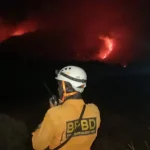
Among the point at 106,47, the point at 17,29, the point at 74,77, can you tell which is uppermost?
the point at 17,29

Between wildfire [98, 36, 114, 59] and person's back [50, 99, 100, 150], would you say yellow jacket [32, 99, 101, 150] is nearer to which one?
person's back [50, 99, 100, 150]

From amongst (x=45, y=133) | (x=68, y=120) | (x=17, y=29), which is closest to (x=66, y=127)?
(x=68, y=120)

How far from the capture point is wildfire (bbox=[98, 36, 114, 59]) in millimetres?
35875

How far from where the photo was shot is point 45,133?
2.84 metres

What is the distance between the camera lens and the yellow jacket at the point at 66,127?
2.85 metres

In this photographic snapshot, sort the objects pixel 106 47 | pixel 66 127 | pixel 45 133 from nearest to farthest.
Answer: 1. pixel 45 133
2. pixel 66 127
3. pixel 106 47

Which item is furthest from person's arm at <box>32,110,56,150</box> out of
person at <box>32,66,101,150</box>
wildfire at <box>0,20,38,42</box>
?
wildfire at <box>0,20,38,42</box>

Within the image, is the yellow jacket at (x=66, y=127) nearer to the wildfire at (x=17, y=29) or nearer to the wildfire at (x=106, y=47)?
the wildfire at (x=17, y=29)

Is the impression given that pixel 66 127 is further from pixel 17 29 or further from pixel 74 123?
pixel 17 29

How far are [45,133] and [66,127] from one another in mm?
230

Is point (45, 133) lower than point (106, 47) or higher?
higher

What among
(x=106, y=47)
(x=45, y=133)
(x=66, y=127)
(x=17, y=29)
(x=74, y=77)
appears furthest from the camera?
(x=106, y=47)

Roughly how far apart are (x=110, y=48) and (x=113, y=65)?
2575 millimetres

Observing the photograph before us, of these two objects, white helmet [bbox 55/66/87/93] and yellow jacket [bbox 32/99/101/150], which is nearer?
yellow jacket [bbox 32/99/101/150]
